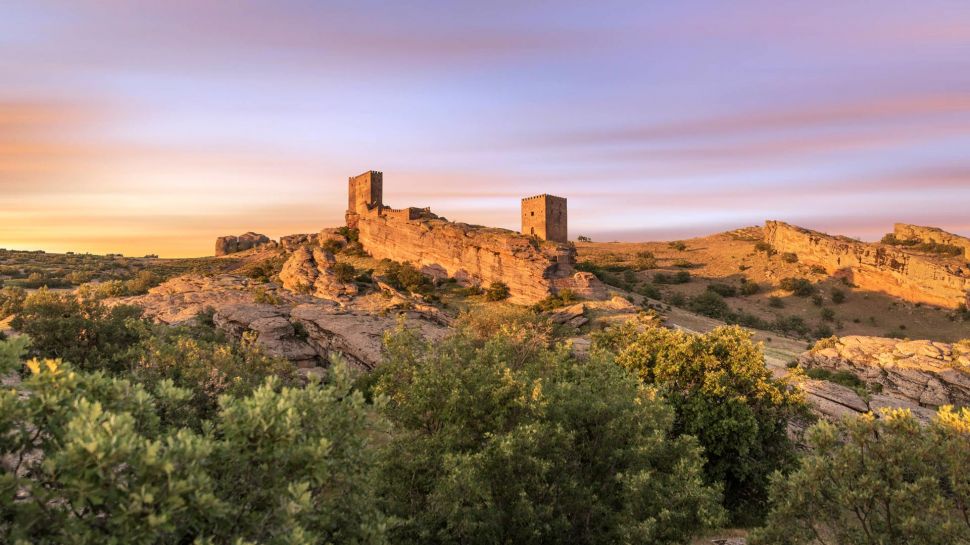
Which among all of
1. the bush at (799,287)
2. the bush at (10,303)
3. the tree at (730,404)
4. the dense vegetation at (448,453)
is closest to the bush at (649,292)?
the bush at (799,287)

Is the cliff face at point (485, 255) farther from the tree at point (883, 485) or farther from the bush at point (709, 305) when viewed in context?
the tree at point (883, 485)

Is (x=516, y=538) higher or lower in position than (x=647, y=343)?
lower

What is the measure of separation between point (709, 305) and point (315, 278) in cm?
5299

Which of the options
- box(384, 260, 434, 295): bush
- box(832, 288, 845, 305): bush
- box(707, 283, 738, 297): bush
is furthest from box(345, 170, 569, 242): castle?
box(832, 288, 845, 305): bush

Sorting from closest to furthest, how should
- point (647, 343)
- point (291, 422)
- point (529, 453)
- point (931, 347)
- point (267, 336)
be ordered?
1. point (291, 422)
2. point (529, 453)
3. point (647, 343)
4. point (931, 347)
5. point (267, 336)

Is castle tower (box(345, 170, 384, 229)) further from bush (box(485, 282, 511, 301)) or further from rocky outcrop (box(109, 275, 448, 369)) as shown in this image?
rocky outcrop (box(109, 275, 448, 369))

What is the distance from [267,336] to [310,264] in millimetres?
19182

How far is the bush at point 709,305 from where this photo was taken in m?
68.4

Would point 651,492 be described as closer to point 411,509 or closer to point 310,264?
point 411,509

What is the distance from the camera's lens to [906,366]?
34312mm

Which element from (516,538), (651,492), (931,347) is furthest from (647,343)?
A: (931,347)

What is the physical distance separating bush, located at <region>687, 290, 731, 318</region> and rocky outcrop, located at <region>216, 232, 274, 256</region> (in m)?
87.2

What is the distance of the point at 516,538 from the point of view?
12789 millimetres

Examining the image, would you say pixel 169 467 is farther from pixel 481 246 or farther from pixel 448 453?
pixel 481 246
